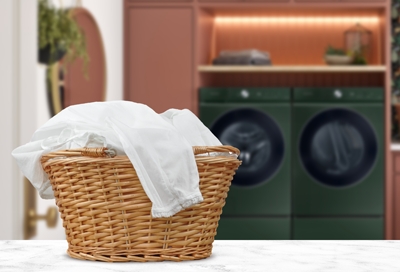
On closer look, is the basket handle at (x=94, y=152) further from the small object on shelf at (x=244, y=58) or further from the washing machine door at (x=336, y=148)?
the small object on shelf at (x=244, y=58)

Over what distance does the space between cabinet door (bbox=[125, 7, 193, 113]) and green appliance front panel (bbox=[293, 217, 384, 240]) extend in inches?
41.9

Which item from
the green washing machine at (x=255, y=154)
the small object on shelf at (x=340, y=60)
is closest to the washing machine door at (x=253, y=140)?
the green washing machine at (x=255, y=154)

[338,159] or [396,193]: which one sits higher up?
[338,159]

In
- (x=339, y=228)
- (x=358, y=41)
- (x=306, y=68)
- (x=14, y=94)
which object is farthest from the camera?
(x=358, y=41)

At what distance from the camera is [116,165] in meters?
0.86

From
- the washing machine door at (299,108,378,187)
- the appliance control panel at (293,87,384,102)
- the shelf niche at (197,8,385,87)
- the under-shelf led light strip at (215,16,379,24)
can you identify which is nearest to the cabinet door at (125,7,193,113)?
the shelf niche at (197,8,385,87)

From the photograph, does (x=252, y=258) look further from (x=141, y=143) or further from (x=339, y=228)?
(x=339, y=228)

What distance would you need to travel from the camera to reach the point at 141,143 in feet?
2.86

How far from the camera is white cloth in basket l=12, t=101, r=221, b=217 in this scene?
2.83ft

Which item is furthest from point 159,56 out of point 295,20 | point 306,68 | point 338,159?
point 338,159

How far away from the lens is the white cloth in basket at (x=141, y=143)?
2.83 ft

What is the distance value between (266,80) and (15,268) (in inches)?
147

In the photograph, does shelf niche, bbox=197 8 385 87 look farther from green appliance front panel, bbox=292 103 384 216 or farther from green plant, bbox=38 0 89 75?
green plant, bbox=38 0 89 75

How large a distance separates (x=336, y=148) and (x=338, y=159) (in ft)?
0.23
